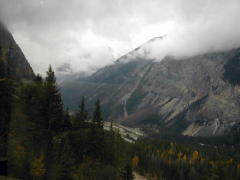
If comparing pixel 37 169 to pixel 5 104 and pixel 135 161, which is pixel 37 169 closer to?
pixel 5 104

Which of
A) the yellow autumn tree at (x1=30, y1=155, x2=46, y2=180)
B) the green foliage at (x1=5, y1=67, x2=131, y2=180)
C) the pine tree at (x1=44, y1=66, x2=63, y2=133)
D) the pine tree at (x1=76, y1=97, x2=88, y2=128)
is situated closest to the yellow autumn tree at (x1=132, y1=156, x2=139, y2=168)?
the pine tree at (x1=76, y1=97, x2=88, y2=128)

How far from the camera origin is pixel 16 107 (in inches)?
1695

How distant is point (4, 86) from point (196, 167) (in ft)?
436

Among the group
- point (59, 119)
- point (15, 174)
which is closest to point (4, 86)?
point (59, 119)

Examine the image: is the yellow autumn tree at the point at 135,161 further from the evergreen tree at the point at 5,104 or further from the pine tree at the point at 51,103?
the evergreen tree at the point at 5,104

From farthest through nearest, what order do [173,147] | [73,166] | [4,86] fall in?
[173,147] < [73,166] < [4,86]

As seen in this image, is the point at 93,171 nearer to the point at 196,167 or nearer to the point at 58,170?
the point at 58,170

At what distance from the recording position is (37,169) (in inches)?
1626

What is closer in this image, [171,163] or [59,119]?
[59,119]

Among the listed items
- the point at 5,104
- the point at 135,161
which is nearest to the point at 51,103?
the point at 5,104

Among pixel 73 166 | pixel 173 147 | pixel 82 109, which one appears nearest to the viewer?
pixel 73 166

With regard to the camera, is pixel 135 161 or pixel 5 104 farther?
pixel 135 161

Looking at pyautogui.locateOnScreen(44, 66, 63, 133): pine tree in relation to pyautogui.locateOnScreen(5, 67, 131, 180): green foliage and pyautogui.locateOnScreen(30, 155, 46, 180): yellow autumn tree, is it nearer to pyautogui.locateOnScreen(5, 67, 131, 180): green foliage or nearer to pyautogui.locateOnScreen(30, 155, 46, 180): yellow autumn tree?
pyautogui.locateOnScreen(5, 67, 131, 180): green foliage

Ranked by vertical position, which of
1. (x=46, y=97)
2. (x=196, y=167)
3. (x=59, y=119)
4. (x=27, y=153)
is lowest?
(x=196, y=167)
